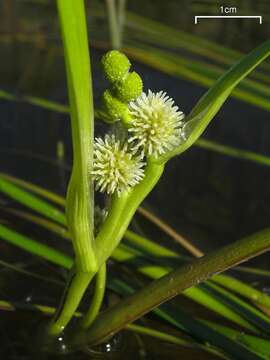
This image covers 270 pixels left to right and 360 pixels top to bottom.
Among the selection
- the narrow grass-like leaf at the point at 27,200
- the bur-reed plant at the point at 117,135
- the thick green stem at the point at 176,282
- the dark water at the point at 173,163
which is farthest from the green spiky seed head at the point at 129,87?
the narrow grass-like leaf at the point at 27,200

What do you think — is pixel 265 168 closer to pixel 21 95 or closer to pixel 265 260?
pixel 265 260

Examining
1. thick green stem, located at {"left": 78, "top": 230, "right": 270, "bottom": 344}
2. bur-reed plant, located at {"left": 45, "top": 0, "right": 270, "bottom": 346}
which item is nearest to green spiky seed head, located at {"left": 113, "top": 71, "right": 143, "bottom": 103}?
bur-reed plant, located at {"left": 45, "top": 0, "right": 270, "bottom": 346}

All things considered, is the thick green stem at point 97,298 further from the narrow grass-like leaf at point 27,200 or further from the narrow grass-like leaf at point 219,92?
the narrow grass-like leaf at point 27,200

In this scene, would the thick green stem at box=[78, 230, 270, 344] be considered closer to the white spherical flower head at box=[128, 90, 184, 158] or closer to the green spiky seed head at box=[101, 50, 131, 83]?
the white spherical flower head at box=[128, 90, 184, 158]

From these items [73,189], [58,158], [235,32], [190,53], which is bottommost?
[73,189]

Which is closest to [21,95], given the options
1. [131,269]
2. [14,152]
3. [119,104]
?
[14,152]

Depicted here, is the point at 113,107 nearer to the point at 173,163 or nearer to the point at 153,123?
the point at 153,123

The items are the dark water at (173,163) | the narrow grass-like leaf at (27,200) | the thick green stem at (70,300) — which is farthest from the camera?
the dark water at (173,163)
